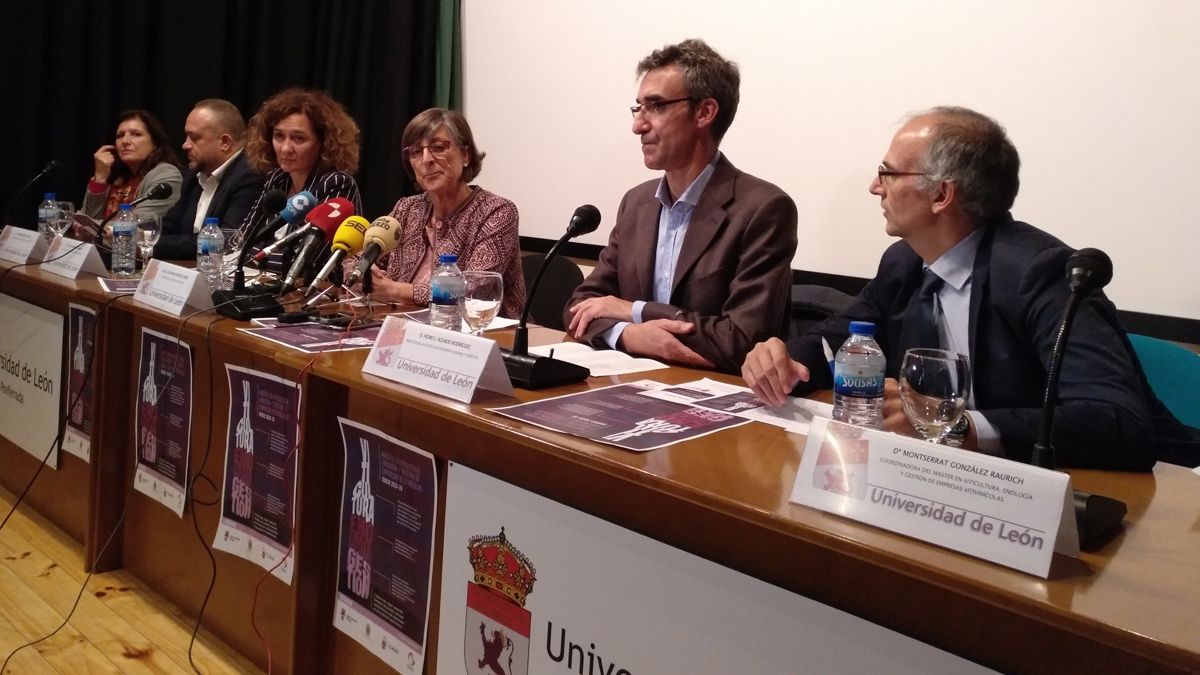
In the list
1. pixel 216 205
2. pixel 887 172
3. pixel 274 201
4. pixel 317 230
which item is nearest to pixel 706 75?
pixel 887 172

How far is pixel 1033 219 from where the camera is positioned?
236 centimetres

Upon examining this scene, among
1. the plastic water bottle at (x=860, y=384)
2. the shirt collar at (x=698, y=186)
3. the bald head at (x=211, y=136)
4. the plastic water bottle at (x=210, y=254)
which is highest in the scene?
the bald head at (x=211, y=136)

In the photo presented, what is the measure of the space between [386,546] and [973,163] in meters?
1.21

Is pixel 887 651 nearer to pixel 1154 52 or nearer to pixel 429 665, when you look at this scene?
pixel 429 665

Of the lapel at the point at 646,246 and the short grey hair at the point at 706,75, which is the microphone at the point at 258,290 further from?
the short grey hair at the point at 706,75

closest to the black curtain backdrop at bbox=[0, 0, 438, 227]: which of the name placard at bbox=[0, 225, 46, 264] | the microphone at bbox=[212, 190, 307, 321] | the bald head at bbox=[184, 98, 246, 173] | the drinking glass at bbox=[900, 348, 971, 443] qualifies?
the bald head at bbox=[184, 98, 246, 173]

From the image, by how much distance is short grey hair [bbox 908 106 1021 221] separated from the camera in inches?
58.6

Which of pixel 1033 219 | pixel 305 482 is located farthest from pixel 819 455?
pixel 1033 219

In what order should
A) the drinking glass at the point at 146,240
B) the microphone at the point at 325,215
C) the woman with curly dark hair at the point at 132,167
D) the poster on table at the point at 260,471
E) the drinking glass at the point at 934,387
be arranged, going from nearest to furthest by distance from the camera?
the drinking glass at the point at 934,387
the poster on table at the point at 260,471
the microphone at the point at 325,215
the drinking glass at the point at 146,240
the woman with curly dark hair at the point at 132,167

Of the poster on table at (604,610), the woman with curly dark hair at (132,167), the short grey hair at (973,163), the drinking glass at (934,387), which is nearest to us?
the poster on table at (604,610)

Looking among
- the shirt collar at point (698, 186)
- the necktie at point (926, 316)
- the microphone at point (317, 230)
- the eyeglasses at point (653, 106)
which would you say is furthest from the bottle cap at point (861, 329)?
the microphone at point (317, 230)

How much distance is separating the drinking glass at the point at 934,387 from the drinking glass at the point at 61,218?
2.87 metres

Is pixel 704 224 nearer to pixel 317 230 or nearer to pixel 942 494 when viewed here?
pixel 317 230

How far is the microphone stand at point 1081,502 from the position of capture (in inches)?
32.1
